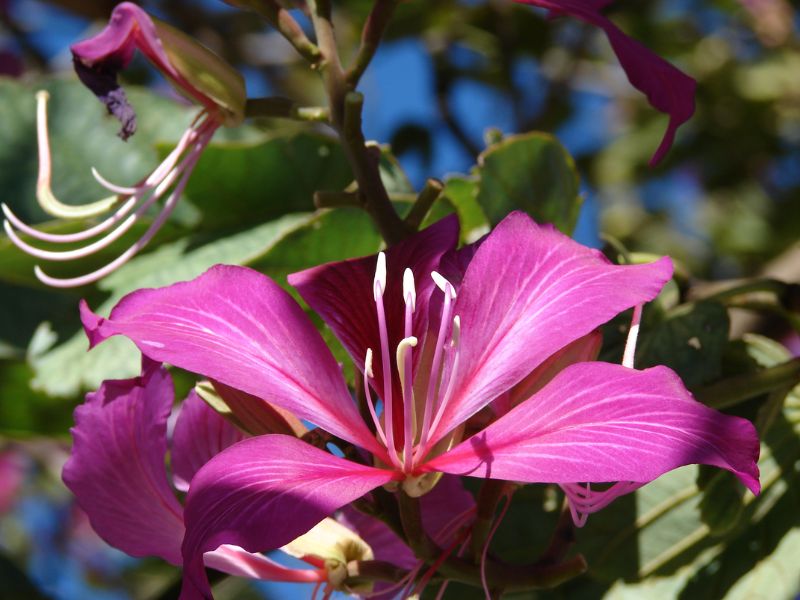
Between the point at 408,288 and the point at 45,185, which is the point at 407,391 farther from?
the point at 45,185

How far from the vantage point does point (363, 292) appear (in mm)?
654

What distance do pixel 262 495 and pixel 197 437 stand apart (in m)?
0.19

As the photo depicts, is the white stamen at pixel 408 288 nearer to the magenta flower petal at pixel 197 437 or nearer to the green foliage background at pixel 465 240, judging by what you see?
the magenta flower petal at pixel 197 437

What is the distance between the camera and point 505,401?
2.11 feet

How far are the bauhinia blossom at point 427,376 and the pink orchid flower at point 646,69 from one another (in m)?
0.13

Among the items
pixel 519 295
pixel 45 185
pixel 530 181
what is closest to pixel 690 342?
pixel 530 181

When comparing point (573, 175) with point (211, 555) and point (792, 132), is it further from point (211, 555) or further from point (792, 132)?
point (792, 132)

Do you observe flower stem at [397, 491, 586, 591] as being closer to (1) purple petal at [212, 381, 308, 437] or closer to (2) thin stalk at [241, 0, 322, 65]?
(1) purple petal at [212, 381, 308, 437]

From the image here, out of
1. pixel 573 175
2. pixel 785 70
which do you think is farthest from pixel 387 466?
pixel 785 70

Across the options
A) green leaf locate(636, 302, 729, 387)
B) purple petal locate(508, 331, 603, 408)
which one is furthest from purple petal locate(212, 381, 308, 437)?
green leaf locate(636, 302, 729, 387)

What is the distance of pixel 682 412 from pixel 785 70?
2295 millimetres

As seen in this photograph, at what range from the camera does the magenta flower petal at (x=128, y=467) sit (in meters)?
0.68

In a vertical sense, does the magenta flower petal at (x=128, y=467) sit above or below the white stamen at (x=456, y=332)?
below

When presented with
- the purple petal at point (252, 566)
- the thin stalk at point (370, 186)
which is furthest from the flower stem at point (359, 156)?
the purple petal at point (252, 566)
